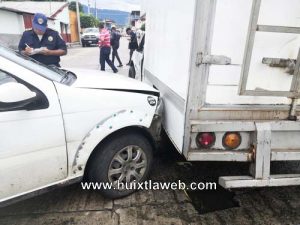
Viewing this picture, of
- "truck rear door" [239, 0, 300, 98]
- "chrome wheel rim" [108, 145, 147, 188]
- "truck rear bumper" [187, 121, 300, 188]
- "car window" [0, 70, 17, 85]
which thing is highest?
"truck rear door" [239, 0, 300, 98]

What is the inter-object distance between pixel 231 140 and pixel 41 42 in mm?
3466

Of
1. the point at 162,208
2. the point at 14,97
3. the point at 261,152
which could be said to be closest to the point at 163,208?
the point at 162,208

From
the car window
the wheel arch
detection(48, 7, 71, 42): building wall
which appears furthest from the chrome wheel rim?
detection(48, 7, 71, 42): building wall

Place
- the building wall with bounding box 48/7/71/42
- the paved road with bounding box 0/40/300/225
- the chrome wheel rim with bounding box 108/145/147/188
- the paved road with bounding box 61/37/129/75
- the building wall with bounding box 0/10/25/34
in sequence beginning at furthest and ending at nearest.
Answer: the building wall with bounding box 48/7/71/42 → the building wall with bounding box 0/10/25/34 → the paved road with bounding box 61/37/129/75 → the chrome wheel rim with bounding box 108/145/147/188 → the paved road with bounding box 0/40/300/225

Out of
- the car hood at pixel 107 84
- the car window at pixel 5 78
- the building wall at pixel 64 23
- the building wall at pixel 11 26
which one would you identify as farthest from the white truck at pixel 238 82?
the building wall at pixel 64 23

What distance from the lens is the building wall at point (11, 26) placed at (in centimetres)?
2042

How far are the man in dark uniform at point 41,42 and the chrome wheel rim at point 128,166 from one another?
2564 millimetres

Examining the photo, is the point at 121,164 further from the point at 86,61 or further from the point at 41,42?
the point at 86,61

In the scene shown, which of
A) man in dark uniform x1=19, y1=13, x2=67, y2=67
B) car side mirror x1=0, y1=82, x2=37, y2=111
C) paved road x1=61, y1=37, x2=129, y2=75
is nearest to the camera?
car side mirror x1=0, y1=82, x2=37, y2=111

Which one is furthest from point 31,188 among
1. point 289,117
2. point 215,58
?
point 289,117

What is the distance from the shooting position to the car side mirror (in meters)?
2.18

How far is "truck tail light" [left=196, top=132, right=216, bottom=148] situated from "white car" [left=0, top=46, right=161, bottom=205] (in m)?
0.58

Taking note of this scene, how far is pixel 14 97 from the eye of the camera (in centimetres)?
219

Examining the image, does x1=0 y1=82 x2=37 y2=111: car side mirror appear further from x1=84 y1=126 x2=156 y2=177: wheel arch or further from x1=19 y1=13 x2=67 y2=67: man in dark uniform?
x1=19 y1=13 x2=67 y2=67: man in dark uniform
